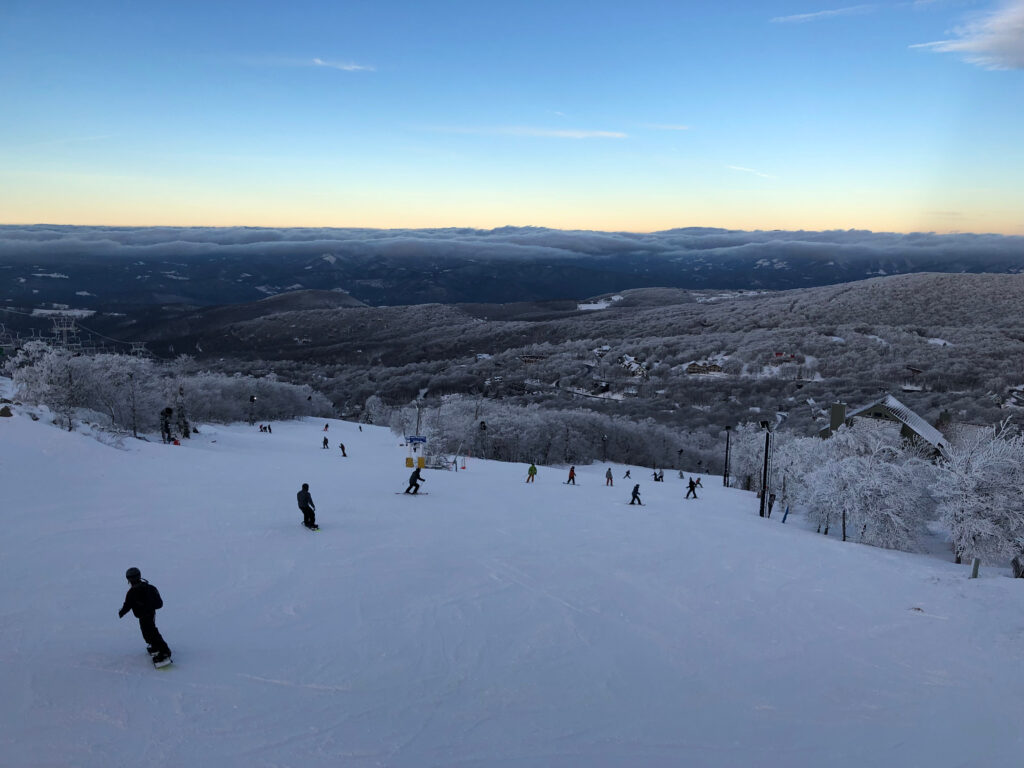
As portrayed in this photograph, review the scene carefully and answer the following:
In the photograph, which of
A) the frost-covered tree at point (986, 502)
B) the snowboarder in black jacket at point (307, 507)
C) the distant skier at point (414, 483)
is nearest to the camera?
the snowboarder in black jacket at point (307, 507)

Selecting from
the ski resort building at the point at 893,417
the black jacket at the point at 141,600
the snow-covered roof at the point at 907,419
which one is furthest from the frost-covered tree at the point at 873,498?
the black jacket at the point at 141,600

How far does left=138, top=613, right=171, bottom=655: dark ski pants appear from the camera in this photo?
784 cm

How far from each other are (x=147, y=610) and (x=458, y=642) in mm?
4359

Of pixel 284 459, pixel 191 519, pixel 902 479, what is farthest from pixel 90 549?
pixel 902 479

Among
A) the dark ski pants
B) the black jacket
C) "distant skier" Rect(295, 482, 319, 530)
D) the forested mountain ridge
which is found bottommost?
the forested mountain ridge

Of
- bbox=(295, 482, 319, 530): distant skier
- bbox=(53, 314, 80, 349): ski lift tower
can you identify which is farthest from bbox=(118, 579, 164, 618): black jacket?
bbox=(53, 314, 80, 349): ski lift tower

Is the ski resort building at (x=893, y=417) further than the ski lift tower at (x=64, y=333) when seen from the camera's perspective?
No

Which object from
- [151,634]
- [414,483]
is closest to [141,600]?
[151,634]

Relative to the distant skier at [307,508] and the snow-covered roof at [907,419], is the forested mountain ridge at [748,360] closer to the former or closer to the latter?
the snow-covered roof at [907,419]

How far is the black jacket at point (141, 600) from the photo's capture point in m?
7.82

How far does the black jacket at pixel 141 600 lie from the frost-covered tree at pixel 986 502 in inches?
1117

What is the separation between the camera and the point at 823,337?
129875mm

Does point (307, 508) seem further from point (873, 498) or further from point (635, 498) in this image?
point (873, 498)

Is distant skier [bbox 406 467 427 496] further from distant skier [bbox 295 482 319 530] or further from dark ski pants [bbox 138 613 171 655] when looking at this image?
dark ski pants [bbox 138 613 171 655]
